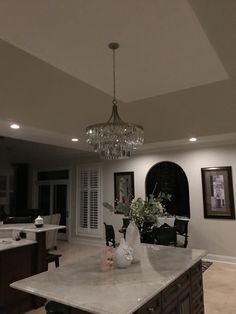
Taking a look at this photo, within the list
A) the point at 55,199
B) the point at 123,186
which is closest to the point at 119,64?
the point at 123,186

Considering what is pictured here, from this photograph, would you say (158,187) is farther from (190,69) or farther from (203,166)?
(190,69)

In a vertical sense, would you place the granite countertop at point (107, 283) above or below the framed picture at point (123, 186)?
below

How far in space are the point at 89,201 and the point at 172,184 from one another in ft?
9.36

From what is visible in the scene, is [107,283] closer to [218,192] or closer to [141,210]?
[141,210]

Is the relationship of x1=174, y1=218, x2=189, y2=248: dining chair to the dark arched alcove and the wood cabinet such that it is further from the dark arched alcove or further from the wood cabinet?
the wood cabinet

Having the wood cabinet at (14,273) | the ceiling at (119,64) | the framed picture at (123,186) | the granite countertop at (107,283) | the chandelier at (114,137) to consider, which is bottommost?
the wood cabinet at (14,273)

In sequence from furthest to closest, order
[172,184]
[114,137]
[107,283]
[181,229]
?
[172,184]
[181,229]
[114,137]
[107,283]

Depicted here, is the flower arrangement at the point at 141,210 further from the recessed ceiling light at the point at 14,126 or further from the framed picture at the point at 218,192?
the framed picture at the point at 218,192

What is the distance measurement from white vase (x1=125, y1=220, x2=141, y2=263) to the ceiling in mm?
1829

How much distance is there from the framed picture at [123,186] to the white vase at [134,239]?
4.57m

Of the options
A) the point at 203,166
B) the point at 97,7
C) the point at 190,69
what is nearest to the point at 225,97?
the point at 190,69

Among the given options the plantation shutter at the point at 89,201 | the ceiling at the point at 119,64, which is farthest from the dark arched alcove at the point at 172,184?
Result: the ceiling at the point at 119,64

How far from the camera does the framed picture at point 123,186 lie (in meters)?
7.47

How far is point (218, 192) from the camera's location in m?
6.12
